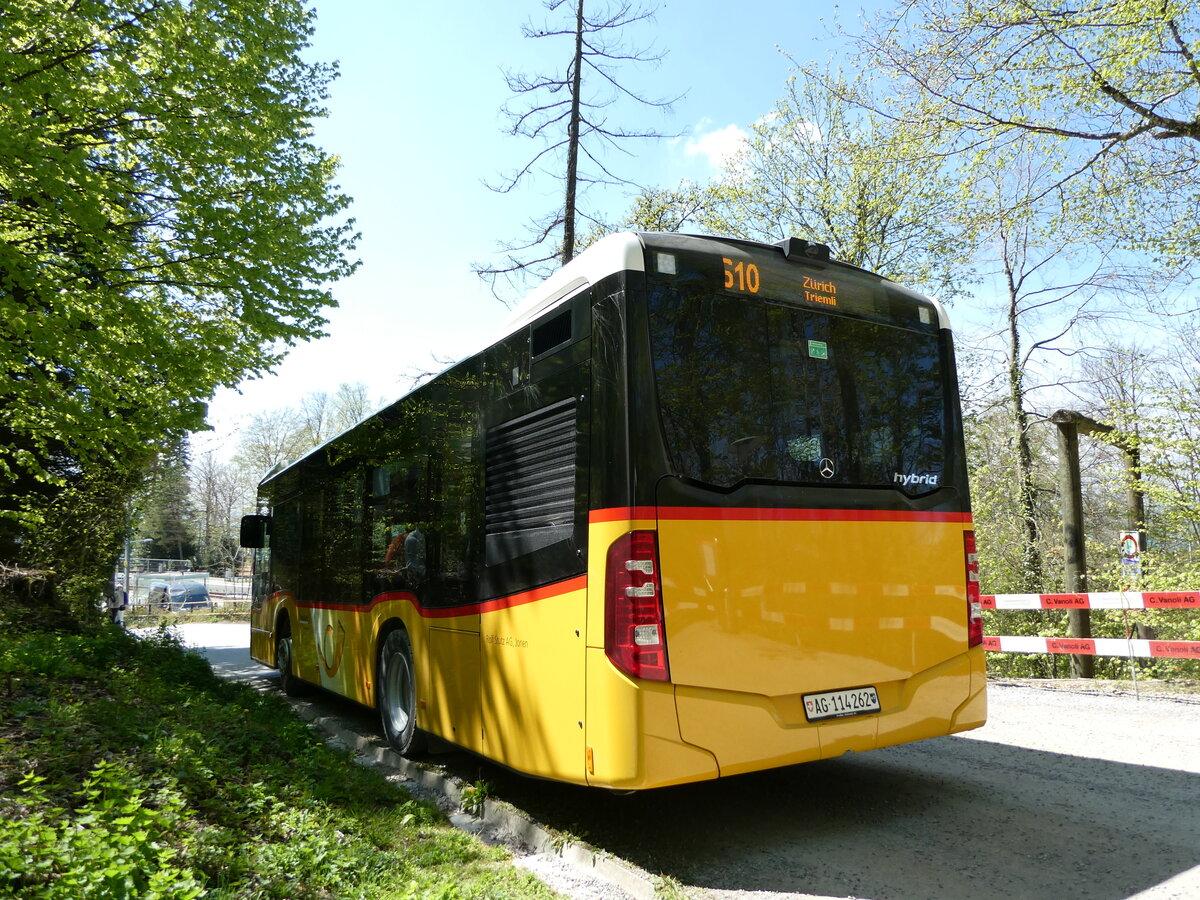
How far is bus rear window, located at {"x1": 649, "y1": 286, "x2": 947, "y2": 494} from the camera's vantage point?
4203mm

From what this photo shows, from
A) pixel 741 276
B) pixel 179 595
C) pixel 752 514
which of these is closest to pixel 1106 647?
pixel 752 514

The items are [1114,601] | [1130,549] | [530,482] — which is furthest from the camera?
[1130,549]

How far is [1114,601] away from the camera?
9422 mm

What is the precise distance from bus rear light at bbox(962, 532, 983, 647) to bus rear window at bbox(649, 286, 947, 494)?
0.45 metres

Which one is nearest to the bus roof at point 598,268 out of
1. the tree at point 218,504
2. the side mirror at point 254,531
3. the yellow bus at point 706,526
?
the yellow bus at point 706,526

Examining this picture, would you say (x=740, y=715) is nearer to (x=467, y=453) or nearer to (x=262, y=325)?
(x=467, y=453)

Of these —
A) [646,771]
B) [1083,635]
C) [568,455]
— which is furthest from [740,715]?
[1083,635]

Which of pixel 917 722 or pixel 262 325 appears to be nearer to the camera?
pixel 917 722

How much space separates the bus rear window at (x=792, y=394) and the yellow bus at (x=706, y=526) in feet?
0.04

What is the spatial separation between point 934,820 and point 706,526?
2.27 m

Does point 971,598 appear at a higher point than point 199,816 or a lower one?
higher

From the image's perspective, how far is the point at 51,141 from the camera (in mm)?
8250

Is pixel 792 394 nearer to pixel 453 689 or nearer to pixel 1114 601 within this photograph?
pixel 453 689

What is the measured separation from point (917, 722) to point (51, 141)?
31.4ft
